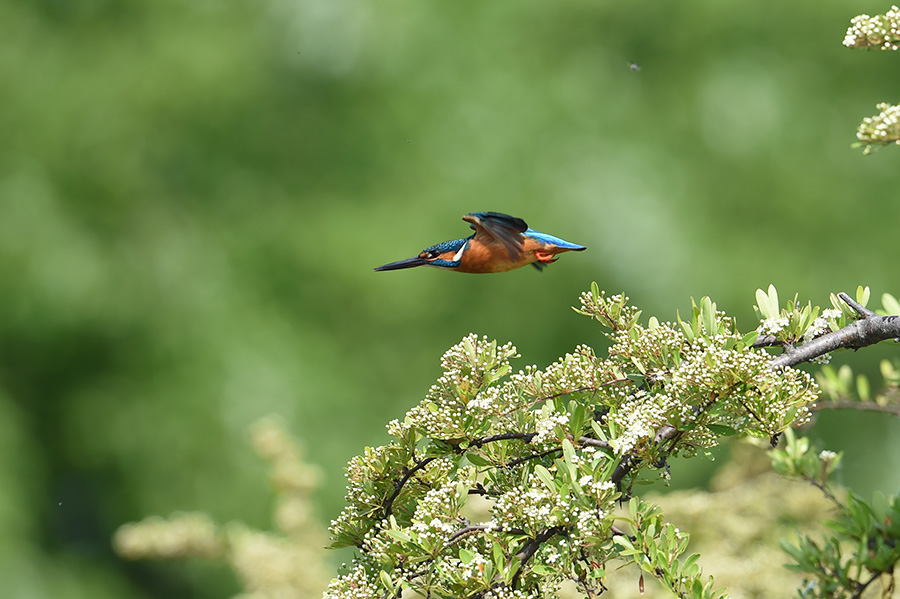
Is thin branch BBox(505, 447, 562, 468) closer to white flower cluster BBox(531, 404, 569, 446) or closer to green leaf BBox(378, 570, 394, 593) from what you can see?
white flower cluster BBox(531, 404, 569, 446)

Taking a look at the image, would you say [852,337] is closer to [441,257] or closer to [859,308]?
[859,308]

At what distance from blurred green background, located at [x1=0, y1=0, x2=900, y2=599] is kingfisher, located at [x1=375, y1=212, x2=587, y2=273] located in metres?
4.55

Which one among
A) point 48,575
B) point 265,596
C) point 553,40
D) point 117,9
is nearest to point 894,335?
point 265,596

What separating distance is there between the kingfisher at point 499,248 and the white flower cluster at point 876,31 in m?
0.64

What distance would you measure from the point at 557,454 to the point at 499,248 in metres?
0.42

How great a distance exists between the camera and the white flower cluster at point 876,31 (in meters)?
1.65

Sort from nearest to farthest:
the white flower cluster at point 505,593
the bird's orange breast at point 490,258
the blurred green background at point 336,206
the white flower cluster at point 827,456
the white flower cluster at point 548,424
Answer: the white flower cluster at point 827,456
the white flower cluster at point 505,593
the white flower cluster at point 548,424
the bird's orange breast at point 490,258
the blurred green background at point 336,206

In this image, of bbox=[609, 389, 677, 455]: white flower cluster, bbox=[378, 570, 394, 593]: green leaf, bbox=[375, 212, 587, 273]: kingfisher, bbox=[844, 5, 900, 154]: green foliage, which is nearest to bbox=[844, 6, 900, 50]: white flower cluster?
bbox=[844, 5, 900, 154]: green foliage

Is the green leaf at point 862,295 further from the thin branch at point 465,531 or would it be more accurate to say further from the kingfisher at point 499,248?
the thin branch at point 465,531

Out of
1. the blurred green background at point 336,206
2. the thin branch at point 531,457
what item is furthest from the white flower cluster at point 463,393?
the blurred green background at point 336,206

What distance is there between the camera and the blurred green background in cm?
650

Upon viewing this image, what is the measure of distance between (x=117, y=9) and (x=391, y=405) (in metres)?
3.76

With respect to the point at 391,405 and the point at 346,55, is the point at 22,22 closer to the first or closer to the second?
the point at 346,55

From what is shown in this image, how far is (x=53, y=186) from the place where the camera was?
6832 mm
